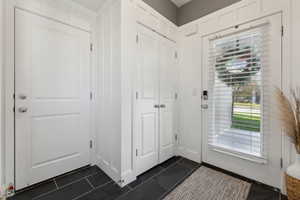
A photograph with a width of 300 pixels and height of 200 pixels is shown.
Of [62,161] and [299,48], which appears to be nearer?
[299,48]

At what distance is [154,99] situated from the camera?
2092 mm

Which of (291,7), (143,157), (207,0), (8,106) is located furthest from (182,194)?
(207,0)

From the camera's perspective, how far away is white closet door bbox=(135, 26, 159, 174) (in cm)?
188

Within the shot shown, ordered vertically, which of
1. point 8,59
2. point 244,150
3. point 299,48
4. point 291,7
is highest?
point 291,7

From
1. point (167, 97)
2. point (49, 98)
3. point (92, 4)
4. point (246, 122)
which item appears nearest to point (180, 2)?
point (92, 4)

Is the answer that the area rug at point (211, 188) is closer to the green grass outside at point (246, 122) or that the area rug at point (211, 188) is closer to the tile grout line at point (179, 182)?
the tile grout line at point (179, 182)

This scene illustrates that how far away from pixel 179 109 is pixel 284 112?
4.65 ft

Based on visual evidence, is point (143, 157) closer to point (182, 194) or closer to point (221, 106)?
point (182, 194)

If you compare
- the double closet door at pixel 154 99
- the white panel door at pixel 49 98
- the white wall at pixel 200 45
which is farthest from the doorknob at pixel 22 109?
the white wall at pixel 200 45

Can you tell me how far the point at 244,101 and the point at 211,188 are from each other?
3.98ft

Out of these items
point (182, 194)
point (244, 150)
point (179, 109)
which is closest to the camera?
point (182, 194)

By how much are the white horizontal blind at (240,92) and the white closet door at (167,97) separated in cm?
63

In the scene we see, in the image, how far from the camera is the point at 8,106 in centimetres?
144

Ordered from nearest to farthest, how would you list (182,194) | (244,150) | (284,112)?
(284,112), (182,194), (244,150)
